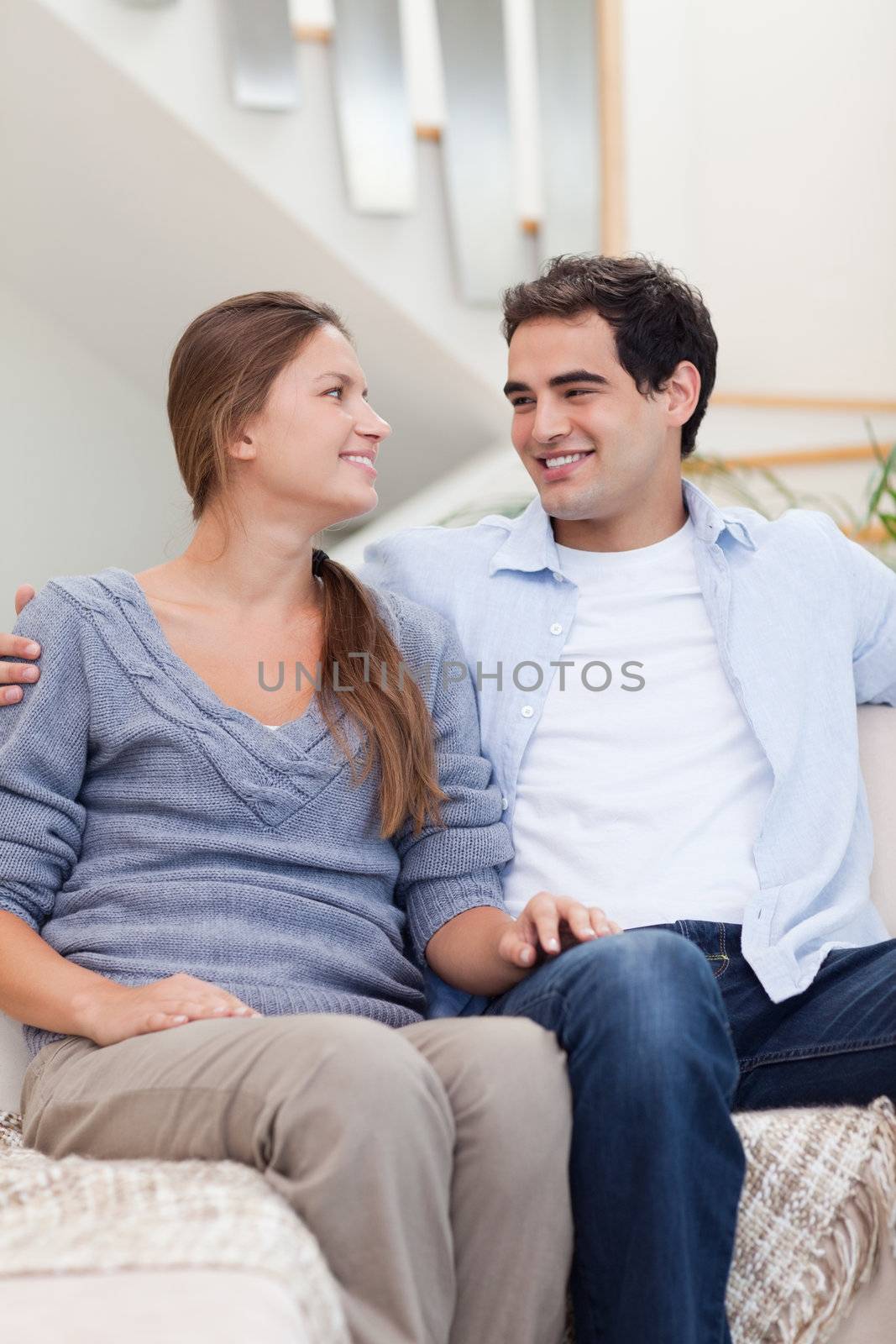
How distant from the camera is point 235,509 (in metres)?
1.59

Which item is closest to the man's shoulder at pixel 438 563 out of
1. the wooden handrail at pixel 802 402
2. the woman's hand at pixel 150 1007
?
the woman's hand at pixel 150 1007

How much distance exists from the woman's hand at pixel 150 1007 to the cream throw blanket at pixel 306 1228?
12cm

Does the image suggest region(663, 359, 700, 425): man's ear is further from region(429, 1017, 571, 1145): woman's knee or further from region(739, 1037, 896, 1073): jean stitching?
region(429, 1017, 571, 1145): woman's knee

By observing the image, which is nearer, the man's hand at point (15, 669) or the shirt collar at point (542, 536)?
the man's hand at point (15, 669)

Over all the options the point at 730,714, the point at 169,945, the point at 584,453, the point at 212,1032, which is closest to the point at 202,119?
the point at 584,453

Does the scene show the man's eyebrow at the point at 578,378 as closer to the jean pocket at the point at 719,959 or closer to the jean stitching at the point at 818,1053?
the jean pocket at the point at 719,959

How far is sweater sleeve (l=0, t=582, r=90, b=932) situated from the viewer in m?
1.34

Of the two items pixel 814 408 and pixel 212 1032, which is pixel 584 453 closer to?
pixel 212 1032

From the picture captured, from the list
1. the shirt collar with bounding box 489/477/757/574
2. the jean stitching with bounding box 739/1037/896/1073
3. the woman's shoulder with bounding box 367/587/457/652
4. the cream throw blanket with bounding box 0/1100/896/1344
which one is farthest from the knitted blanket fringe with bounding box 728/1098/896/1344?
the shirt collar with bounding box 489/477/757/574

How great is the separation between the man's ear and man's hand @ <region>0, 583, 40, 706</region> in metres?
0.93

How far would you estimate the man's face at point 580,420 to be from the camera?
173cm

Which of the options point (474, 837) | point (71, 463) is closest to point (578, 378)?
point (474, 837)

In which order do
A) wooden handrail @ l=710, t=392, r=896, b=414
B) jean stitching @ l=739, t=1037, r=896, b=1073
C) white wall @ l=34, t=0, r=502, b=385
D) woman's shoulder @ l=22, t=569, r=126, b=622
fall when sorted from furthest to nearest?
1. wooden handrail @ l=710, t=392, r=896, b=414
2. white wall @ l=34, t=0, r=502, b=385
3. woman's shoulder @ l=22, t=569, r=126, b=622
4. jean stitching @ l=739, t=1037, r=896, b=1073

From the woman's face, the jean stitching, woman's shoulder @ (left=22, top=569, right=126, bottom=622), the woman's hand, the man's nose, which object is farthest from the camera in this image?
the man's nose
